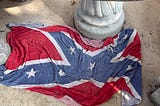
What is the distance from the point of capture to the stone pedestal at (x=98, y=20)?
2.26m

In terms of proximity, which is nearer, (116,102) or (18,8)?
(116,102)

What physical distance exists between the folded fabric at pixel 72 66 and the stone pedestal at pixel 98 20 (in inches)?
2.4

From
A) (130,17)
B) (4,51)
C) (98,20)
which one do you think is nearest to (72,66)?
(98,20)

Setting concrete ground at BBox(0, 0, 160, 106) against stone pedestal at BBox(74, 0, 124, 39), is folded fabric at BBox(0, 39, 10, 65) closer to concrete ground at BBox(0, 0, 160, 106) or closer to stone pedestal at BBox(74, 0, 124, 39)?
concrete ground at BBox(0, 0, 160, 106)

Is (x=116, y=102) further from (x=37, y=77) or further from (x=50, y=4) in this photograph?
(x=50, y=4)

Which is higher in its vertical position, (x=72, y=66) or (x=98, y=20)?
(x=98, y=20)

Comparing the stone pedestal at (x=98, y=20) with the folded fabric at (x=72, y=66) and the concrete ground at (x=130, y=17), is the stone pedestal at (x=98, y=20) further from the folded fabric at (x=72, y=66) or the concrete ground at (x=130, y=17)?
the concrete ground at (x=130, y=17)

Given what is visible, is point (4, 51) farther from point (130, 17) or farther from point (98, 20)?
point (130, 17)

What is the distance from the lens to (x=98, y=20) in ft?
7.68

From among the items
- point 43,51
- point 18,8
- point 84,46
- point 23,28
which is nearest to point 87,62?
point 84,46

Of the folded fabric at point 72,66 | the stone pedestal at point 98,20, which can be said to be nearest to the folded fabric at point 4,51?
the folded fabric at point 72,66

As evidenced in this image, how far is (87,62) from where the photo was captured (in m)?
2.31

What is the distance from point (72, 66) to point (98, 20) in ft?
1.29

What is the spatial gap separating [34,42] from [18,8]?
18.2 inches
